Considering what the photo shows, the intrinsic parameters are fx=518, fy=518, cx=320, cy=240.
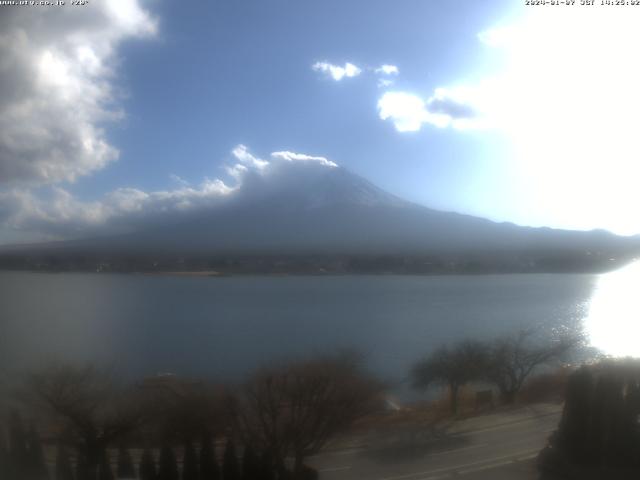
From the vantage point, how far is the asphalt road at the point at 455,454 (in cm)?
324

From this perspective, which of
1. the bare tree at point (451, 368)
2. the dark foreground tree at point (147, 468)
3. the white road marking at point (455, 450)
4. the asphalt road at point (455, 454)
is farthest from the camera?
the bare tree at point (451, 368)

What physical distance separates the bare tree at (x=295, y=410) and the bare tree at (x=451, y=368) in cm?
60

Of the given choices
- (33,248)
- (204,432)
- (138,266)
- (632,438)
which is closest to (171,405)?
(204,432)

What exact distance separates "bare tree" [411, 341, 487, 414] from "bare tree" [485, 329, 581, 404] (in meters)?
0.11

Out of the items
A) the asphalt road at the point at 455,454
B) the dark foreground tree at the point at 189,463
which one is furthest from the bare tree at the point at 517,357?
the dark foreground tree at the point at 189,463

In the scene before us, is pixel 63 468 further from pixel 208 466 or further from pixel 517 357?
pixel 517 357

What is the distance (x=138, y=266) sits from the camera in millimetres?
4879

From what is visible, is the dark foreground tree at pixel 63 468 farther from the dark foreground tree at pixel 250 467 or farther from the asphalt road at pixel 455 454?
the asphalt road at pixel 455 454

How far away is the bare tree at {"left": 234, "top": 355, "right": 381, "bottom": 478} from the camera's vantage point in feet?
10.7

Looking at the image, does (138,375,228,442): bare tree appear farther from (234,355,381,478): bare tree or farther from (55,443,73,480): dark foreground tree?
(55,443,73,480): dark foreground tree

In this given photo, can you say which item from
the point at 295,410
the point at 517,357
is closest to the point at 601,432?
the point at 517,357

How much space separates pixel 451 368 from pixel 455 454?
65 centimetres

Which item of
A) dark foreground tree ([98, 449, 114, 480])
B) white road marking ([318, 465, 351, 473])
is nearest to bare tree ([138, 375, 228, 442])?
dark foreground tree ([98, 449, 114, 480])

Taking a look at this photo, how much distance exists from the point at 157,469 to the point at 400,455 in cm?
152
